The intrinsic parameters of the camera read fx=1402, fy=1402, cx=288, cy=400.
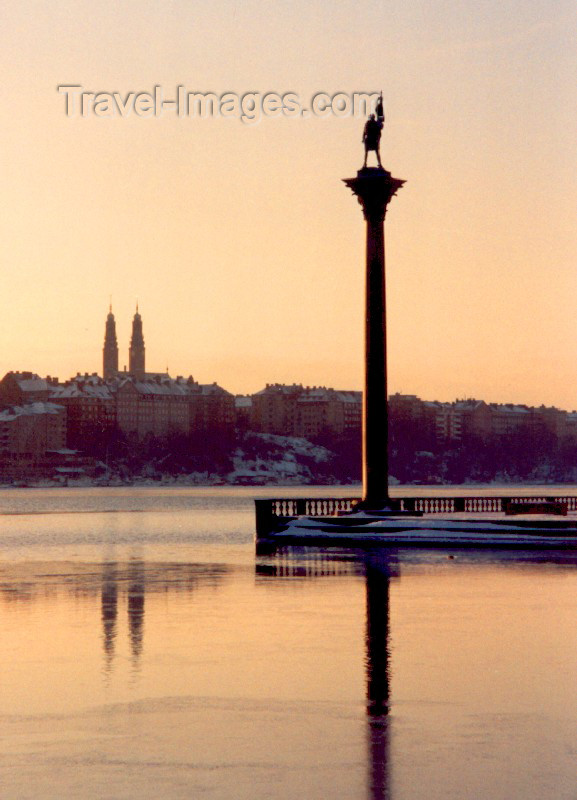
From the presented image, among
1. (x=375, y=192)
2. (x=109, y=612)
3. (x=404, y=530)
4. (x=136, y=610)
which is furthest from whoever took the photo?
(x=375, y=192)

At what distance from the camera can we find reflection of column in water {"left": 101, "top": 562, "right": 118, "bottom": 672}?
19234mm

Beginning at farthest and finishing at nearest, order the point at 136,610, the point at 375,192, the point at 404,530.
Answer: the point at 375,192 < the point at 404,530 < the point at 136,610

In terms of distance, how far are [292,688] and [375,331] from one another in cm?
3254

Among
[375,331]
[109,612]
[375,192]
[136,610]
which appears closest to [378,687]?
[109,612]

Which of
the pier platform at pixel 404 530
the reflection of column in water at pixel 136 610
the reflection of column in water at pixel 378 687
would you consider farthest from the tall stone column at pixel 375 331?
the reflection of column in water at pixel 378 687

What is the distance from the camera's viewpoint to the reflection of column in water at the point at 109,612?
1923 centimetres

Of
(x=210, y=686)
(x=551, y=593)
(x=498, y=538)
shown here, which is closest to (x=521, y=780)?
(x=210, y=686)

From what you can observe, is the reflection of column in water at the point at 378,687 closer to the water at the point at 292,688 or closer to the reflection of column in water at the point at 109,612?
the water at the point at 292,688

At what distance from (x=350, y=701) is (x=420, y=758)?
3.06 meters

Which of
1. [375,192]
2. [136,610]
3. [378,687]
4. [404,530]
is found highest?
[375,192]

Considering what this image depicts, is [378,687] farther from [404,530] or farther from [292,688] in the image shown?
[404,530]

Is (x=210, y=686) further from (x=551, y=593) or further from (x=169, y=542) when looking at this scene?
(x=169, y=542)

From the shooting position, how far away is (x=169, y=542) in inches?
2355

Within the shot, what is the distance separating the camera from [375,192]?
4759 cm
